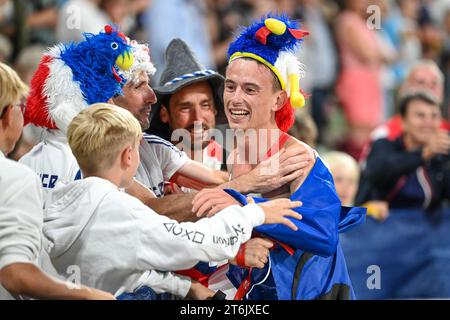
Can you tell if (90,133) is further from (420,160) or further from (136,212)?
(420,160)

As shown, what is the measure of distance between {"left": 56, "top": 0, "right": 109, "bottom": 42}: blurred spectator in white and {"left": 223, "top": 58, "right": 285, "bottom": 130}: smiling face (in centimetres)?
259

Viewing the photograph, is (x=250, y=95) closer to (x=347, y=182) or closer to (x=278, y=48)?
(x=278, y=48)

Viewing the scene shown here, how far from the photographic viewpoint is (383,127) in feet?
24.2

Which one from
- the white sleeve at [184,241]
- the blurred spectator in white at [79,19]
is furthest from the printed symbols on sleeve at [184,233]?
the blurred spectator in white at [79,19]

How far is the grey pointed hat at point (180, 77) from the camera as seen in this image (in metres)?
4.40

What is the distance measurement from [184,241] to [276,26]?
972 millimetres

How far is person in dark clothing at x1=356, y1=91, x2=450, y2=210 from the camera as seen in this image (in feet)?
22.1

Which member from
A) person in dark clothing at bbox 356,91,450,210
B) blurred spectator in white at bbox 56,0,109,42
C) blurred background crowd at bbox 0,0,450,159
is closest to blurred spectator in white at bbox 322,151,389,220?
person in dark clothing at bbox 356,91,450,210

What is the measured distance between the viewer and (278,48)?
12.9 ft

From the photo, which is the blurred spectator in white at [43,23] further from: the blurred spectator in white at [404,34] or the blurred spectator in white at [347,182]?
the blurred spectator in white at [404,34]

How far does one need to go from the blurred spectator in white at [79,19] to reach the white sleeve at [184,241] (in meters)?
3.19

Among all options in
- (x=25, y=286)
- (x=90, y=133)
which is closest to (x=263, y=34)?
(x=90, y=133)

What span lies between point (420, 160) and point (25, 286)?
4071 millimetres

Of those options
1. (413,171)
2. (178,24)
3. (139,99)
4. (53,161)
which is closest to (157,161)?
(139,99)
